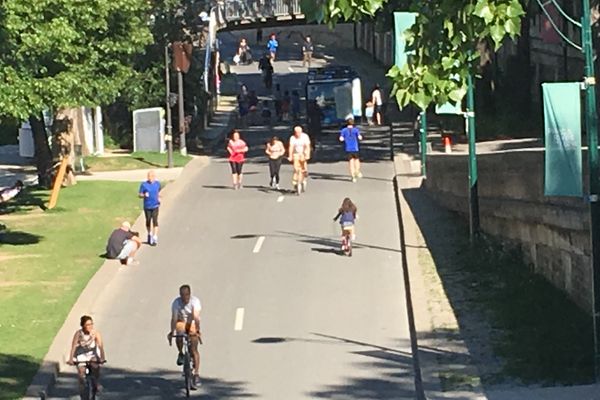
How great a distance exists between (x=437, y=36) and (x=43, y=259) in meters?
17.9

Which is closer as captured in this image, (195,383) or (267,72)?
(195,383)

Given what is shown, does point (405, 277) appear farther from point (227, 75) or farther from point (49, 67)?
point (227, 75)

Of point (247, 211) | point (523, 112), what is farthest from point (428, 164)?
point (523, 112)

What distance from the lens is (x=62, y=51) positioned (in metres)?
30.8

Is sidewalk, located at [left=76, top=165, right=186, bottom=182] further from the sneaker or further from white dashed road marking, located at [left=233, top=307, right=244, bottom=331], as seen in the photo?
the sneaker

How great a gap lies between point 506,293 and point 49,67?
575 inches

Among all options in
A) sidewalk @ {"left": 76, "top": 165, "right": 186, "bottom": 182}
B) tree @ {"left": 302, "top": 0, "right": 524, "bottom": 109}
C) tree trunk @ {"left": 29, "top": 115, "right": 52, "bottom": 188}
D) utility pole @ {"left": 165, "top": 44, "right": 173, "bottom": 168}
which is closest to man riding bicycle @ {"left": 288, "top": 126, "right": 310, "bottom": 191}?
sidewalk @ {"left": 76, "top": 165, "right": 186, "bottom": 182}

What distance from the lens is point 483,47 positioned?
144ft

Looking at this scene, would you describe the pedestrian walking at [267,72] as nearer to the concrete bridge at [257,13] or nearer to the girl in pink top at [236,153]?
the concrete bridge at [257,13]

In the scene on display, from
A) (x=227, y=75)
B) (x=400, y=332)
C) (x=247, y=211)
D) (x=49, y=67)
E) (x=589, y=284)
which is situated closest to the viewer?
(x=589, y=284)

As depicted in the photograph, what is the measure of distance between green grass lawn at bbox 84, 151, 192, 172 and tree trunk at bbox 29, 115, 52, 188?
15.3 feet

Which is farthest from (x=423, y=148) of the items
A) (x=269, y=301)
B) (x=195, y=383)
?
(x=195, y=383)

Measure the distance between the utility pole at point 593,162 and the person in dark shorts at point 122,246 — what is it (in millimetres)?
13507

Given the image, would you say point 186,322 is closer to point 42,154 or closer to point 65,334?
point 65,334
